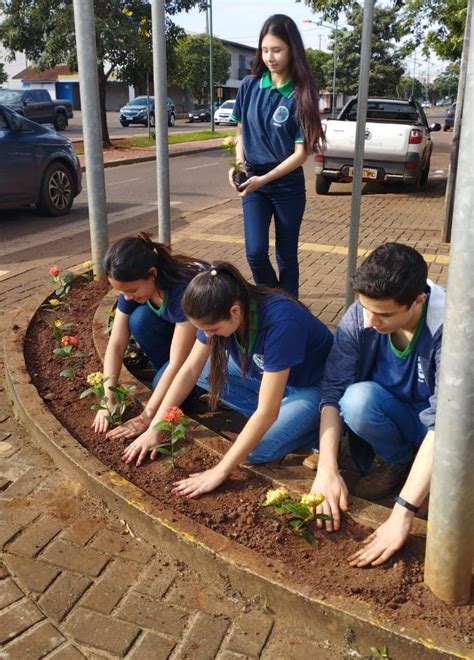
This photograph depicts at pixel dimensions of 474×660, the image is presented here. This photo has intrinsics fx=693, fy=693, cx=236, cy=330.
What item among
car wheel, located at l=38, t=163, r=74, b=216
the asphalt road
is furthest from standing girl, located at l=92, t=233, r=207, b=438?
car wheel, located at l=38, t=163, r=74, b=216

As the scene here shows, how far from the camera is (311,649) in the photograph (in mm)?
2053

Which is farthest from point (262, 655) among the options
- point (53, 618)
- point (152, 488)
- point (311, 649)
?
point (152, 488)

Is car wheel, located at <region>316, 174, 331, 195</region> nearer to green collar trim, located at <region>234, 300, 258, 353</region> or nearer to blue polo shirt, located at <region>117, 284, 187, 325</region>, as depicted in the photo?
blue polo shirt, located at <region>117, 284, 187, 325</region>

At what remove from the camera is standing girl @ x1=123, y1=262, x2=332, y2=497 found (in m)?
2.50

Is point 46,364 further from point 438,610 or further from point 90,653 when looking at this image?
point 438,610

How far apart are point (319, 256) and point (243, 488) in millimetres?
4534

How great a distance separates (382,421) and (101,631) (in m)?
1.23

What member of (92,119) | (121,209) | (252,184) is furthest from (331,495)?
(121,209)

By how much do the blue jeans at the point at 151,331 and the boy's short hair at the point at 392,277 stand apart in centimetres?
136

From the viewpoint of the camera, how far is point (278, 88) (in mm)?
3822

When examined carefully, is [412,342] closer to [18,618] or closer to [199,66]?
[18,618]

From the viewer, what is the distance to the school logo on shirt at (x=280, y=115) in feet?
12.5

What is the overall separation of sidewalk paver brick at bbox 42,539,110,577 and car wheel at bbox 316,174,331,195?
33.2 ft

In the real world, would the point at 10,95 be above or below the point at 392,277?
above
